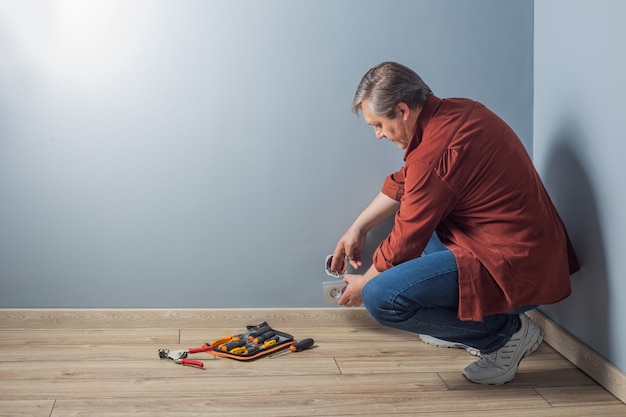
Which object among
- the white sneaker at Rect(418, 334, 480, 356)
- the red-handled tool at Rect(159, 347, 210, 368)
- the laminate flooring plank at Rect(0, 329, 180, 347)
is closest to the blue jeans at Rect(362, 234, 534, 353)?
the white sneaker at Rect(418, 334, 480, 356)

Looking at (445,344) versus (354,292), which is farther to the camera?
(445,344)

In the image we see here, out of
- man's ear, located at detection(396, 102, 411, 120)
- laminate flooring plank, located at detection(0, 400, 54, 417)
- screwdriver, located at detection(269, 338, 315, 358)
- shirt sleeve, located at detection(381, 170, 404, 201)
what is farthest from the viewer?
shirt sleeve, located at detection(381, 170, 404, 201)

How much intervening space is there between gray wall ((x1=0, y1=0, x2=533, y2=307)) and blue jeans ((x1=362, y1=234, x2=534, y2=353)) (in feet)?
1.88

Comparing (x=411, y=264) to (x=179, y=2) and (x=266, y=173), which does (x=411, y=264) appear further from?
(x=179, y=2)

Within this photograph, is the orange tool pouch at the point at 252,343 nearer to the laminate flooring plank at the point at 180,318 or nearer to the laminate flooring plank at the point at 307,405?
the laminate flooring plank at the point at 180,318

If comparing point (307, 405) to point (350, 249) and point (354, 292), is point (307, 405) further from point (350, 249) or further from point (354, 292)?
point (350, 249)

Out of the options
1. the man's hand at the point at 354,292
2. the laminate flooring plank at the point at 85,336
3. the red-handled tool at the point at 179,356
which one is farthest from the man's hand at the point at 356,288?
the laminate flooring plank at the point at 85,336

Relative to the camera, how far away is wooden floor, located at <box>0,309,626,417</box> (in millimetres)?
1804

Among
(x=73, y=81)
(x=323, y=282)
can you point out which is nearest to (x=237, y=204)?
(x=323, y=282)

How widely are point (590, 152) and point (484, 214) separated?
0.37 m

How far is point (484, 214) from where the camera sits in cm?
192

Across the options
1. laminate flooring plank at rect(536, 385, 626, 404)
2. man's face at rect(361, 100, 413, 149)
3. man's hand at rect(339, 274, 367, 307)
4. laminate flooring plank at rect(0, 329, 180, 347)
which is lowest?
laminate flooring plank at rect(536, 385, 626, 404)

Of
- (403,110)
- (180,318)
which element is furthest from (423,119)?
(180,318)

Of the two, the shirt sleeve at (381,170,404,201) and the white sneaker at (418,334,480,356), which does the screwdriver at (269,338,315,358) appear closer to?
the white sneaker at (418,334,480,356)
